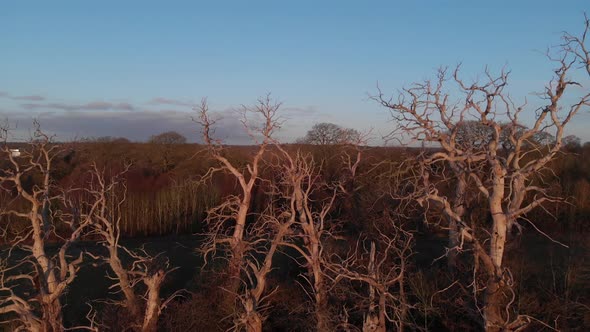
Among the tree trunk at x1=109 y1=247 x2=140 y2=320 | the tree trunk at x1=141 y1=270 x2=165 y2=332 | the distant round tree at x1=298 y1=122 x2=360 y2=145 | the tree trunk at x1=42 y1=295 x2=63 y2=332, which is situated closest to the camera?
the tree trunk at x1=42 y1=295 x2=63 y2=332

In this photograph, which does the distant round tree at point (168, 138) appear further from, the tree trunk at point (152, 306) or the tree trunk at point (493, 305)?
the tree trunk at point (493, 305)

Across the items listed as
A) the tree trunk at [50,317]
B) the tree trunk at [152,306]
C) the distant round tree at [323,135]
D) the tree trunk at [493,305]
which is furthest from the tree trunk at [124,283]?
the distant round tree at [323,135]

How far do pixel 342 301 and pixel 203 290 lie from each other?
385 centimetres

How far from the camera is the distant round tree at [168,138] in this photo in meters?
35.8

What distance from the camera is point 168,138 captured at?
36875 mm

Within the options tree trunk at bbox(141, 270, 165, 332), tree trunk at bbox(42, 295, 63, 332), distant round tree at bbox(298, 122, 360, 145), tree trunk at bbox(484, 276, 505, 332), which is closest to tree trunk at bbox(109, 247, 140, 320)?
tree trunk at bbox(141, 270, 165, 332)

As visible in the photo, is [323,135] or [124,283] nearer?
[124,283]

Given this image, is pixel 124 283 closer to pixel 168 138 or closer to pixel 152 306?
pixel 152 306

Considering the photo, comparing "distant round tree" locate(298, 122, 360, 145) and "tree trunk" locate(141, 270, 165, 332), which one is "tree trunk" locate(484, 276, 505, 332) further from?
"distant round tree" locate(298, 122, 360, 145)

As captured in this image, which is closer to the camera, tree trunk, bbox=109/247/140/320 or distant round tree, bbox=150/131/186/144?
tree trunk, bbox=109/247/140/320

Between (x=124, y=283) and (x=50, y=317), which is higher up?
(x=124, y=283)

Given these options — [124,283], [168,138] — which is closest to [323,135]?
[168,138]

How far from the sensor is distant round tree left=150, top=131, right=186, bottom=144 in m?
35.8

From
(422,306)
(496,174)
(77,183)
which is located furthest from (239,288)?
(77,183)
